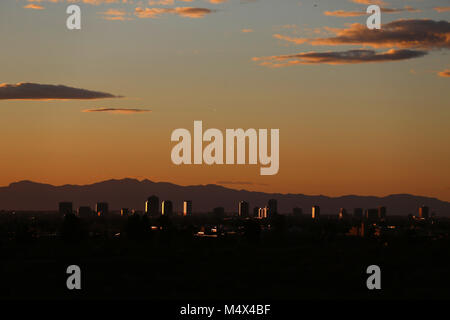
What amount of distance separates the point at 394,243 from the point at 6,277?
128 meters

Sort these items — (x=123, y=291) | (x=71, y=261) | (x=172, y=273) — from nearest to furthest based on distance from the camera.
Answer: (x=123, y=291) → (x=172, y=273) → (x=71, y=261)

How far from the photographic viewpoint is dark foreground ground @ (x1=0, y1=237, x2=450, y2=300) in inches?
2948

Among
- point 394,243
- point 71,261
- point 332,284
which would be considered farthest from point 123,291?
point 394,243

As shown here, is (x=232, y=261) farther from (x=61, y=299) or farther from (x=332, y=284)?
(x=61, y=299)

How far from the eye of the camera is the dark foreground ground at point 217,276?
2948 inches

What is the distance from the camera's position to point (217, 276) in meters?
93.1
